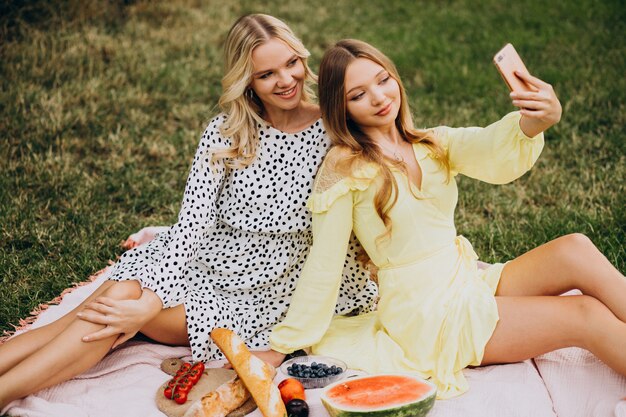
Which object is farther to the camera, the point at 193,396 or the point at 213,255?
the point at 213,255

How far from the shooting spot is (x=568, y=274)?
3375 mm

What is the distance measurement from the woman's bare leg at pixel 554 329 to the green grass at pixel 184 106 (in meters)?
1.45

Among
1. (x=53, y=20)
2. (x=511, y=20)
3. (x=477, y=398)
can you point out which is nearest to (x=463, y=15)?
(x=511, y=20)

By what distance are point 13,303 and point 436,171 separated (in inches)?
101

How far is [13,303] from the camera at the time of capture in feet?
14.2

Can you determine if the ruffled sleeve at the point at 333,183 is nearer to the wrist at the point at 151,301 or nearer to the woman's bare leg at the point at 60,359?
the wrist at the point at 151,301

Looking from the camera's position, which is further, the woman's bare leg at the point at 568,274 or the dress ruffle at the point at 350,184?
the dress ruffle at the point at 350,184

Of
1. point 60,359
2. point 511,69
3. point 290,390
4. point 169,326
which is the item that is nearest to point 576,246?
point 511,69

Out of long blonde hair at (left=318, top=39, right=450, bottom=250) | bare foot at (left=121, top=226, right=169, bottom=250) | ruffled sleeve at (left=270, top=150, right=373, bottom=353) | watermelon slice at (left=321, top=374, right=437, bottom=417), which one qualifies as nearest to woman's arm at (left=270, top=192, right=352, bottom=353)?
ruffled sleeve at (left=270, top=150, right=373, bottom=353)

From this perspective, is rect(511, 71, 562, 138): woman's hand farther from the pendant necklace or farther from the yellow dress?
the pendant necklace

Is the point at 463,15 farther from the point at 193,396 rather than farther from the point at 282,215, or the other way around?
the point at 193,396

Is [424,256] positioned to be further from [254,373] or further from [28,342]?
[28,342]

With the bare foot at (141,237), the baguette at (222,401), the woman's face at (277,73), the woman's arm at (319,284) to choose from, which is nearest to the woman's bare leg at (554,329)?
the woman's arm at (319,284)

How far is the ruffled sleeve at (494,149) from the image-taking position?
134 inches
